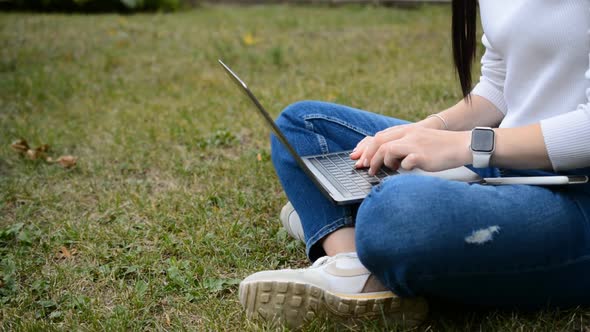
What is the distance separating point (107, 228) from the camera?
252 cm

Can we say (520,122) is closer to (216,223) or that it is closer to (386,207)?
(386,207)

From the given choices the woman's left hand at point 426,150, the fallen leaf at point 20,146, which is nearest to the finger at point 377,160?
the woman's left hand at point 426,150

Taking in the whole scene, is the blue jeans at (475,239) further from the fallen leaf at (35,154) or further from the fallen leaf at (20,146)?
the fallen leaf at (20,146)

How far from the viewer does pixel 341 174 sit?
5.87 ft

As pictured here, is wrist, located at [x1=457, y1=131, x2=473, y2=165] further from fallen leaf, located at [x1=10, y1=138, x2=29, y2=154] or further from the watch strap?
fallen leaf, located at [x1=10, y1=138, x2=29, y2=154]

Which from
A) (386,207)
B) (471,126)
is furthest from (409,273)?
(471,126)

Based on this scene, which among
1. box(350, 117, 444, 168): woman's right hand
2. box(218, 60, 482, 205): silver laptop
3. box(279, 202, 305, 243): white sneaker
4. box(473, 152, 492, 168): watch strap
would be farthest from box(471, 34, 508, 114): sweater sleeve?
box(279, 202, 305, 243): white sneaker

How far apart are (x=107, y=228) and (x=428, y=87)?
230cm

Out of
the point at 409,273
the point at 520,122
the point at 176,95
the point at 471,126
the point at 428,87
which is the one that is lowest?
the point at 176,95

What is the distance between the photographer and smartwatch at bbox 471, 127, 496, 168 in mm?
1533

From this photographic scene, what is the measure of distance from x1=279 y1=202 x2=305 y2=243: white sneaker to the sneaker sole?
1.90 ft

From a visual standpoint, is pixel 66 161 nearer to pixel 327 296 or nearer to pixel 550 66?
pixel 327 296

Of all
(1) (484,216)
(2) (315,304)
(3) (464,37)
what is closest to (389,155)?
(1) (484,216)

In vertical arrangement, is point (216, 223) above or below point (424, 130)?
below
